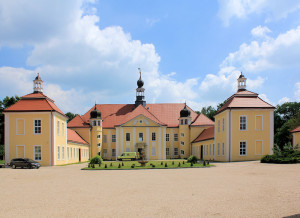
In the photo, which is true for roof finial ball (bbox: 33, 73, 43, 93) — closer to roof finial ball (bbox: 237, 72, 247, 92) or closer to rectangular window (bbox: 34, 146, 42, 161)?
rectangular window (bbox: 34, 146, 42, 161)

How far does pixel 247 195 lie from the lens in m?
11.4

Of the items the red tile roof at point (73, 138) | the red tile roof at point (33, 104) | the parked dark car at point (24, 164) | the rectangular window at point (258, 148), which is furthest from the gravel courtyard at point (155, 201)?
the red tile roof at point (73, 138)

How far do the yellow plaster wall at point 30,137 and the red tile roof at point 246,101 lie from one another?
22.0 m

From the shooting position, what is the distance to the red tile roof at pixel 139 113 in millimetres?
57469

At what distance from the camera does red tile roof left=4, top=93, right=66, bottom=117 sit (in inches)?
1365

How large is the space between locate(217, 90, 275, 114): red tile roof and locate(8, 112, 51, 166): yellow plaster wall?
72.1ft

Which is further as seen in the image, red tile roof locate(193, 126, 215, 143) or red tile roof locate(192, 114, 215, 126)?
red tile roof locate(192, 114, 215, 126)

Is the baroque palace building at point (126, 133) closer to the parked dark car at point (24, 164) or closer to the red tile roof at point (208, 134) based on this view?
the red tile roof at point (208, 134)

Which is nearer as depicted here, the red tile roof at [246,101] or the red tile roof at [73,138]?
the red tile roof at [246,101]

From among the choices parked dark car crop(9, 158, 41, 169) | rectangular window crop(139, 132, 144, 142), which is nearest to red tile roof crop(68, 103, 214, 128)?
rectangular window crop(139, 132, 144, 142)

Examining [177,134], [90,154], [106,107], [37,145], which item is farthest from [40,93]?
[177,134]

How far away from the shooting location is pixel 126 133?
55.2 metres

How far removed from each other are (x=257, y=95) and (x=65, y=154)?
2648cm

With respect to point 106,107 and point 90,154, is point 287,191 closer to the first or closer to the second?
point 90,154
